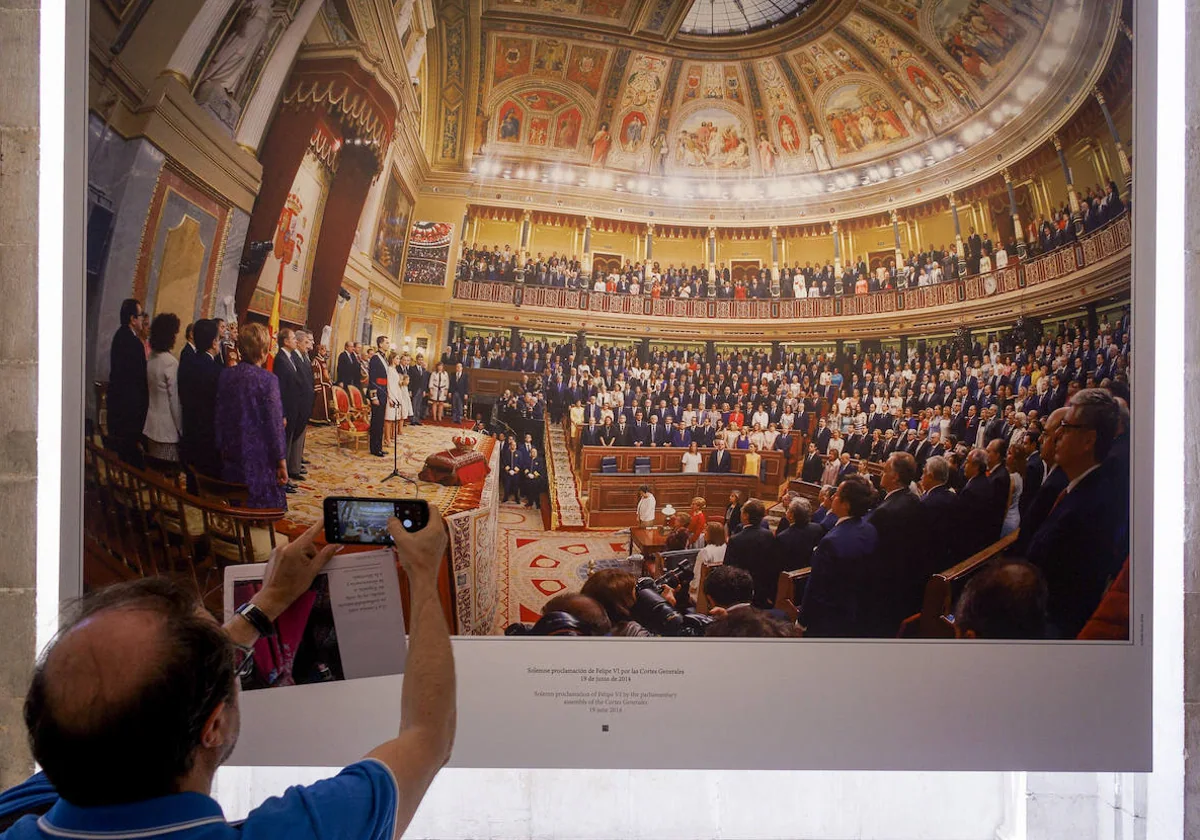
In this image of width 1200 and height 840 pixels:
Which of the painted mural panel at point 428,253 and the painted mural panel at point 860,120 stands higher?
the painted mural panel at point 860,120

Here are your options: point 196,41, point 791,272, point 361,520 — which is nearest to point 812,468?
point 791,272

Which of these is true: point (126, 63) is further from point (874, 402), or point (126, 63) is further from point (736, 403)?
point (874, 402)

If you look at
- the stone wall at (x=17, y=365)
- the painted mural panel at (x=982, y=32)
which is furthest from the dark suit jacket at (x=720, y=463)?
the stone wall at (x=17, y=365)

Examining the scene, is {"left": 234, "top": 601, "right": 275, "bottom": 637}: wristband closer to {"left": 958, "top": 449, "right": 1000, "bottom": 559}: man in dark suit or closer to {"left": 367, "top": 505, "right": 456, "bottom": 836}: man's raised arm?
{"left": 367, "top": 505, "right": 456, "bottom": 836}: man's raised arm

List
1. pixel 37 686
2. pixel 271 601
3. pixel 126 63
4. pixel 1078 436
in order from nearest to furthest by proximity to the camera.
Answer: pixel 37 686 → pixel 271 601 → pixel 126 63 → pixel 1078 436

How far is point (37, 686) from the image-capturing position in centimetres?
158

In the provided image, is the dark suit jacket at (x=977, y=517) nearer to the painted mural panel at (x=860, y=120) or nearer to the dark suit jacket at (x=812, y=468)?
the dark suit jacket at (x=812, y=468)

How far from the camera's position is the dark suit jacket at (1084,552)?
14.1 ft

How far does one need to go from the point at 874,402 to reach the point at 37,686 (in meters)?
4.20

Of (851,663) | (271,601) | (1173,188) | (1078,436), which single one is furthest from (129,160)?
(1173,188)

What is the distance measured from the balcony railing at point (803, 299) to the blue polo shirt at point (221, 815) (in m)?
3.08

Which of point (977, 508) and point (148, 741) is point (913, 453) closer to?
point (977, 508)

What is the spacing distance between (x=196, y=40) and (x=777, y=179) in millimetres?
3531

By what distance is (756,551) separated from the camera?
440 centimetres
